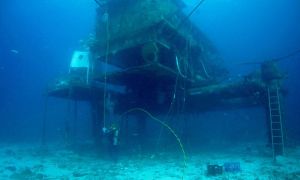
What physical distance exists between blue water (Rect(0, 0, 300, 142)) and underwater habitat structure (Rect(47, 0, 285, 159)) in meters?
43.0

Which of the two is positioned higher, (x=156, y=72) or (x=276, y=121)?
(x=156, y=72)

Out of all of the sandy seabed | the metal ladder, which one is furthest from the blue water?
the sandy seabed

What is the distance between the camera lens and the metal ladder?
1204 centimetres

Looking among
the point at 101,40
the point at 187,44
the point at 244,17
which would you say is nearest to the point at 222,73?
the point at 187,44

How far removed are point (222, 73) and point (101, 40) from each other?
10.9m

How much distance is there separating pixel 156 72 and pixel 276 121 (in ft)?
20.9

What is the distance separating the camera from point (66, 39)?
324 ft

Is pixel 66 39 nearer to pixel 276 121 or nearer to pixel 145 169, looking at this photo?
pixel 145 169

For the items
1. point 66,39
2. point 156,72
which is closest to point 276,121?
point 156,72

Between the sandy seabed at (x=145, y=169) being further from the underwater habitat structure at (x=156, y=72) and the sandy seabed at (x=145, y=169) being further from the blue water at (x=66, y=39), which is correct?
the blue water at (x=66, y=39)

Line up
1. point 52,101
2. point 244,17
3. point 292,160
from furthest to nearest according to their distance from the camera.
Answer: point 52,101
point 244,17
point 292,160

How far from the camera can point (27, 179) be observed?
994 cm

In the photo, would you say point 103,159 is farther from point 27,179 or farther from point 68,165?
point 27,179

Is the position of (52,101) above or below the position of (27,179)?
above
